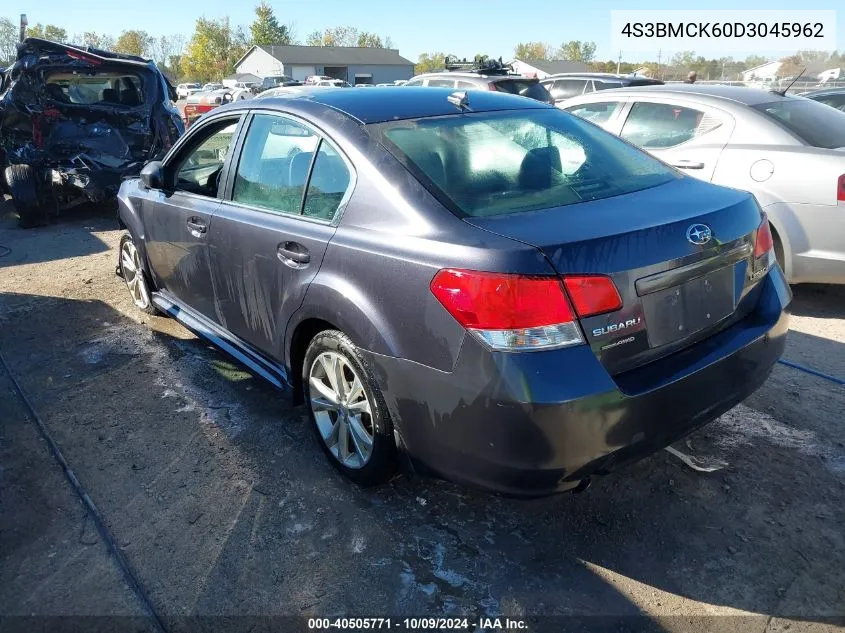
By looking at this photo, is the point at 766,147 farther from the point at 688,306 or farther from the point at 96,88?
the point at 96,88

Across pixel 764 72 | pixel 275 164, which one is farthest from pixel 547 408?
pixel 764 72

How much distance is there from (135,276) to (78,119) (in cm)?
439

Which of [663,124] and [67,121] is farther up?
[67,121]

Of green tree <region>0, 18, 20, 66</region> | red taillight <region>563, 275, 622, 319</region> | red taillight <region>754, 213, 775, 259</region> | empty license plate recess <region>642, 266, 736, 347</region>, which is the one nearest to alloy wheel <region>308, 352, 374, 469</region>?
red taillight <region>563, 275, 622, 319</region>

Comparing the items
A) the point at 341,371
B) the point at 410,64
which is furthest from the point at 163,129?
the point at 410,64

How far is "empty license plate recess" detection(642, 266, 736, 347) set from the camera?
7.38 ft

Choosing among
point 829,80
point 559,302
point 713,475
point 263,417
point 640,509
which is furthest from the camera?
point 829,80

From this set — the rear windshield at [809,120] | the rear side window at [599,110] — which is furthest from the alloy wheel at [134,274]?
the rear windshield at [809,120]

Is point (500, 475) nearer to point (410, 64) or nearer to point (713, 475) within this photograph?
point (713, 475)

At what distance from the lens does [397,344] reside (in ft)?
7.73

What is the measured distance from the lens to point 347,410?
9.22ft

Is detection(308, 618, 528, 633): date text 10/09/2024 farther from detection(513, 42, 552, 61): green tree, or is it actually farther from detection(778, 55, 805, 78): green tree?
detection(513, 42, 552, 61): green tree

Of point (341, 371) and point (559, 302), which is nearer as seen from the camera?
point (559, 302)

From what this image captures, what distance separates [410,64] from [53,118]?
82538 millimetres
